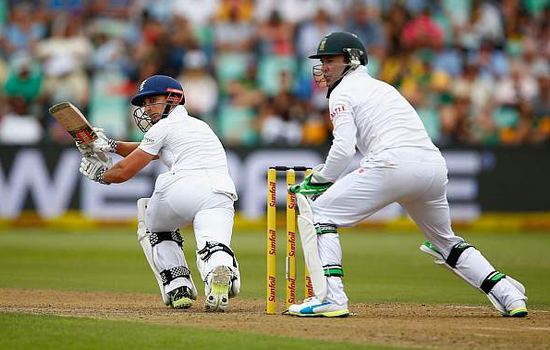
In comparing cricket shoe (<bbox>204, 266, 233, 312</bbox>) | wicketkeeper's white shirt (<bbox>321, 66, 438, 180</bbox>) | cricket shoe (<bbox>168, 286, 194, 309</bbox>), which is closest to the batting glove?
cricket shoe (<bbox>168, 286, 194, 309</bbox>)

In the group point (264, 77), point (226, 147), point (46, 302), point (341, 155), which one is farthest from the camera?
point (264, 77)

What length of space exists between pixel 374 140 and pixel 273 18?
12554 millimetres

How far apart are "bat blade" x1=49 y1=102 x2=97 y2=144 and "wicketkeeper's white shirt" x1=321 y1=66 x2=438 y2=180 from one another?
6.43 feet

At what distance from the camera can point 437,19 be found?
2109cm

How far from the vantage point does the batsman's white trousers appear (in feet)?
27.5

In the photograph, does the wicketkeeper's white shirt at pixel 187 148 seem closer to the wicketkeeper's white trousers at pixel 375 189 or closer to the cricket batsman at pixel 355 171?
the cricket batsman at pixel 355 171

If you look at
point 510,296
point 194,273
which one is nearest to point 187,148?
point 510,296

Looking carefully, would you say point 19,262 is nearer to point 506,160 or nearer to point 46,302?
point 46,302

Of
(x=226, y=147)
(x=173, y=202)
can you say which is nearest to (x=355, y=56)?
(x=173, y=202)

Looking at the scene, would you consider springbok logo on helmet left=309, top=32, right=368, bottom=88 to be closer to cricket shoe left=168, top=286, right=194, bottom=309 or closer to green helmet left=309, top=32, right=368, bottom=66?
green helmet left=309, top=32, right=368, bottom=66

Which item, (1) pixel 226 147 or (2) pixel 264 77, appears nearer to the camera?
(1) pixel 226 147

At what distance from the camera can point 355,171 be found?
7824 millimetres

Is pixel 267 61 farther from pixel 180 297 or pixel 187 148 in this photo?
pixel 180 297

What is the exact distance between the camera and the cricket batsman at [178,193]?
8.25m
